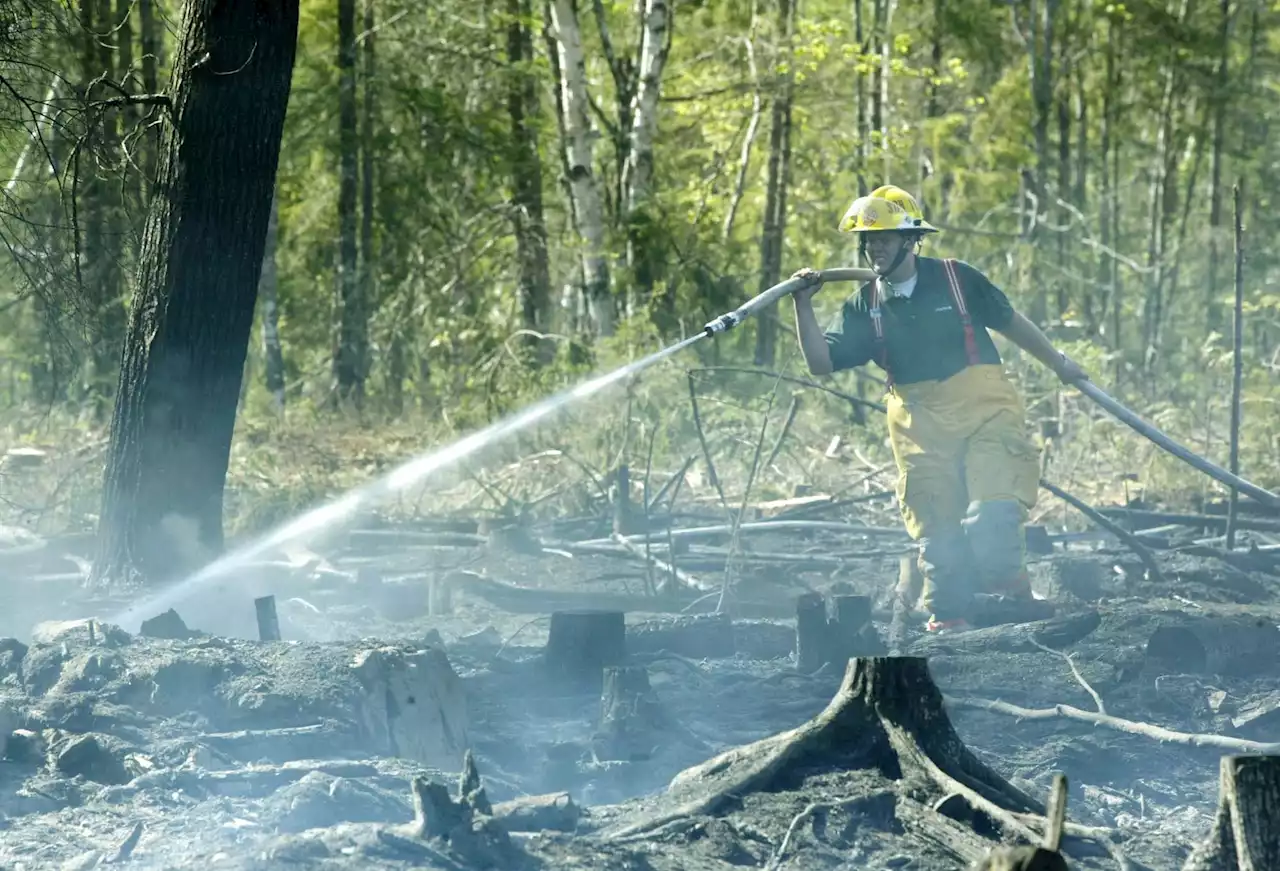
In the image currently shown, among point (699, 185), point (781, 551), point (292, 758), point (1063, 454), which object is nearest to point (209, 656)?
point (292, 758)

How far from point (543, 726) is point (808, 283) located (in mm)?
2555

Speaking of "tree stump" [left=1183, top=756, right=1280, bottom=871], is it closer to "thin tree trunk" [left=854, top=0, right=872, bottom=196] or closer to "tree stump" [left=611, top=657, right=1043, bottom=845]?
"tree stump" [left=611, top=657, right=1043, bottom=845]

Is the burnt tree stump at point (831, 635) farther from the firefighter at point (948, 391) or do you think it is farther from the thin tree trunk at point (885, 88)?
the thin tree trunk at point (885, 88)

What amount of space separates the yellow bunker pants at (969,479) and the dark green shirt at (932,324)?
92 millimetres

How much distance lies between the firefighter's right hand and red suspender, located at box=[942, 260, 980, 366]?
627 millimetres

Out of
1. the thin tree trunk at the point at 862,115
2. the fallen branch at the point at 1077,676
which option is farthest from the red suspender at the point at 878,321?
the thin tree trunk at the point at 862,115

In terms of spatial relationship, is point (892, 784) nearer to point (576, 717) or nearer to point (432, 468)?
point (576, 717)

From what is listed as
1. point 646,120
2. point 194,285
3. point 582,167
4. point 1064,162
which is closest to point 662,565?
point 194,285

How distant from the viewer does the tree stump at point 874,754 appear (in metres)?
4.72

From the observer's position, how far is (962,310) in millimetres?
8117

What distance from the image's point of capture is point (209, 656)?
6.38 metres

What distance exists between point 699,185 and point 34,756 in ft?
54.5

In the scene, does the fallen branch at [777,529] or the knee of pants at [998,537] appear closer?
the knee of pants at [998,537]

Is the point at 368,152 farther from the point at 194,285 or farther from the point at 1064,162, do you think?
the point at 194,285
